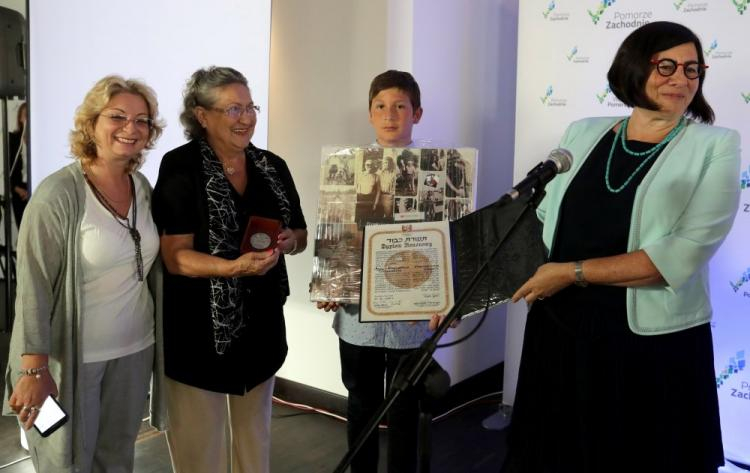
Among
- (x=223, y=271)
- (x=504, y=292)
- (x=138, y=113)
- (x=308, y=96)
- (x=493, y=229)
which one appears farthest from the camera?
(x=308, y=96)

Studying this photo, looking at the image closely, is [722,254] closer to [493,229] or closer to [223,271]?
[493,229]

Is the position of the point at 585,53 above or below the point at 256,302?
above

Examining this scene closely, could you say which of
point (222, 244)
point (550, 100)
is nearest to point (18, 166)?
point (222, 244)

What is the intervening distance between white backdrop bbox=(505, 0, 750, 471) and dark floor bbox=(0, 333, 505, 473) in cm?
44

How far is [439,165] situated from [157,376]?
114 centimetres

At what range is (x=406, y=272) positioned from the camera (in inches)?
64.1

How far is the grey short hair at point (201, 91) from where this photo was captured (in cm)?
188

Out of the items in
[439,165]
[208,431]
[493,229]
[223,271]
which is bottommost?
[208,431]

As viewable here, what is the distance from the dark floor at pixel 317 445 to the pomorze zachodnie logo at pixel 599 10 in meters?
2.17

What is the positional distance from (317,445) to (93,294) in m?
1.69

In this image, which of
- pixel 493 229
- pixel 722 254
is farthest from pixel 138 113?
pixel 722 254

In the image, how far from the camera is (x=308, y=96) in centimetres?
340

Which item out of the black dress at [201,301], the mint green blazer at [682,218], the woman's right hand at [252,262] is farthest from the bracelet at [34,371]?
the mint green blazer at [682,218]

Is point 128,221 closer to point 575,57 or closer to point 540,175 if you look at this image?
point 540,175
